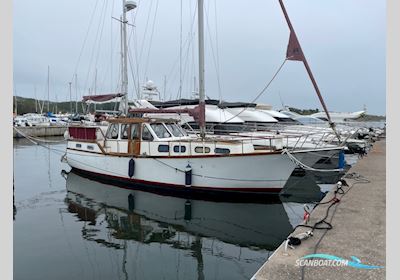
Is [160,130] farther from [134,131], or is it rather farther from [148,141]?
[134,131]

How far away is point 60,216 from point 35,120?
5051 cm

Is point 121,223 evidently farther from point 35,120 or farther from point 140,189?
point 35,120

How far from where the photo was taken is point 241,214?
34.9ft

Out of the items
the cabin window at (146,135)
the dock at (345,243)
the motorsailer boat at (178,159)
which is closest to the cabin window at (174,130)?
the motorsailer boat at (178,159)

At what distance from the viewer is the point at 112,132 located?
14.8 metres

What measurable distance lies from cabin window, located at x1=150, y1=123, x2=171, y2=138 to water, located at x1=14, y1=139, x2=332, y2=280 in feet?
8.48

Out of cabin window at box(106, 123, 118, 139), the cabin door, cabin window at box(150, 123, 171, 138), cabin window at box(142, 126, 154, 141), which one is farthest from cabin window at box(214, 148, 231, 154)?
cabin window at box(106, 123, 118, 139)

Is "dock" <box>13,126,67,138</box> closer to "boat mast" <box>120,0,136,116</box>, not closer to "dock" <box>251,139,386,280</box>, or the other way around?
"boat mast" <box>120,0,136,116</box>

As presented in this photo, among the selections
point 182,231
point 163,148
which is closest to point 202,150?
point 163,148

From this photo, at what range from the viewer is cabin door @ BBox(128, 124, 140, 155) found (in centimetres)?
1357

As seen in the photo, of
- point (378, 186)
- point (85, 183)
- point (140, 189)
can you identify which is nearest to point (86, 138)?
point (85, 183)

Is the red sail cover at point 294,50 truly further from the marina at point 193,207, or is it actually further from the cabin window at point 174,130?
the cabin window at point 174,130

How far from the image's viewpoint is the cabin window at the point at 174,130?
14.2 meters

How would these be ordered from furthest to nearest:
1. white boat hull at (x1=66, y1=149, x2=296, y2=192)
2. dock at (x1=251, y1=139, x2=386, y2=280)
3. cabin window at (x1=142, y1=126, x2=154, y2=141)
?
cabin window at (x1=142, y1=126, x2=154, y2=141), white boat hull at (x1=66, y1=149, x2=296, y2=192), dock at (x1=251, y1=139, x2=386, y2=280)
